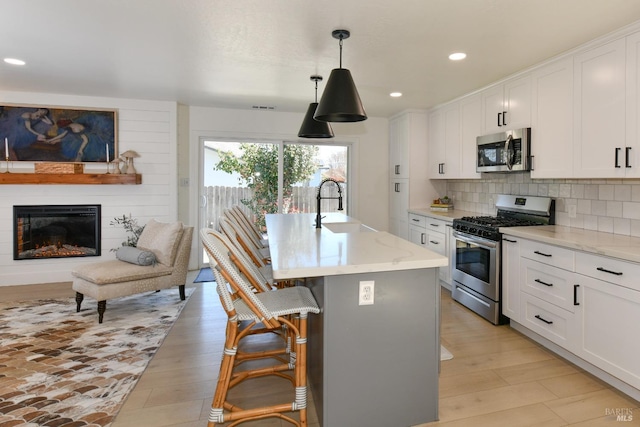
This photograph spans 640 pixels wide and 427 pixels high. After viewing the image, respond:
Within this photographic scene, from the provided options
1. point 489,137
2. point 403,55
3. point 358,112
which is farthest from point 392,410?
point 489,137

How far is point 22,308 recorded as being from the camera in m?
3.66

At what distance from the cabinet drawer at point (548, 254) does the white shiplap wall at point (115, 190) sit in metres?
4.30

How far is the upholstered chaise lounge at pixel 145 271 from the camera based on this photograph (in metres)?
3.34

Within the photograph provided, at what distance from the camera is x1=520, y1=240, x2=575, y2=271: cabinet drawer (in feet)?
8.27

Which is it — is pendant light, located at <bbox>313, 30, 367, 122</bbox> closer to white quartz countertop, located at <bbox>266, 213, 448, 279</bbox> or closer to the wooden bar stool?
white quartz countertop, located at <bbox>266, 213, 448, 279</bbox>

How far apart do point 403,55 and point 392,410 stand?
273cm

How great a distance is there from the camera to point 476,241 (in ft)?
11.5

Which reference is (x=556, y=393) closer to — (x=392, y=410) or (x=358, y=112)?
(x=392, y=410)

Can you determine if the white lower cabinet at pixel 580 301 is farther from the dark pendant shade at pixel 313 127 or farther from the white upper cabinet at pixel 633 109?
the dark pendant shade at pixel 313 127

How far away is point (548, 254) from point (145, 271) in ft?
12.0

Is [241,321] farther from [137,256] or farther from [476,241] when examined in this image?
[476,241]

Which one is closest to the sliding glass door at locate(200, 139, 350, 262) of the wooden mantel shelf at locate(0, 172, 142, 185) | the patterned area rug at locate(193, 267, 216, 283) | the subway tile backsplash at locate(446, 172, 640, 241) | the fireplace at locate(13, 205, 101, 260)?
the patterned area rug at locate(193, 267, 216, 283)

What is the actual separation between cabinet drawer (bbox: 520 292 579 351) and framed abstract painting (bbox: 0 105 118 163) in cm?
510

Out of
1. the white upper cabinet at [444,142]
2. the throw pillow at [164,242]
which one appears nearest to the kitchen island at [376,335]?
the throw pillow at [164,242]
